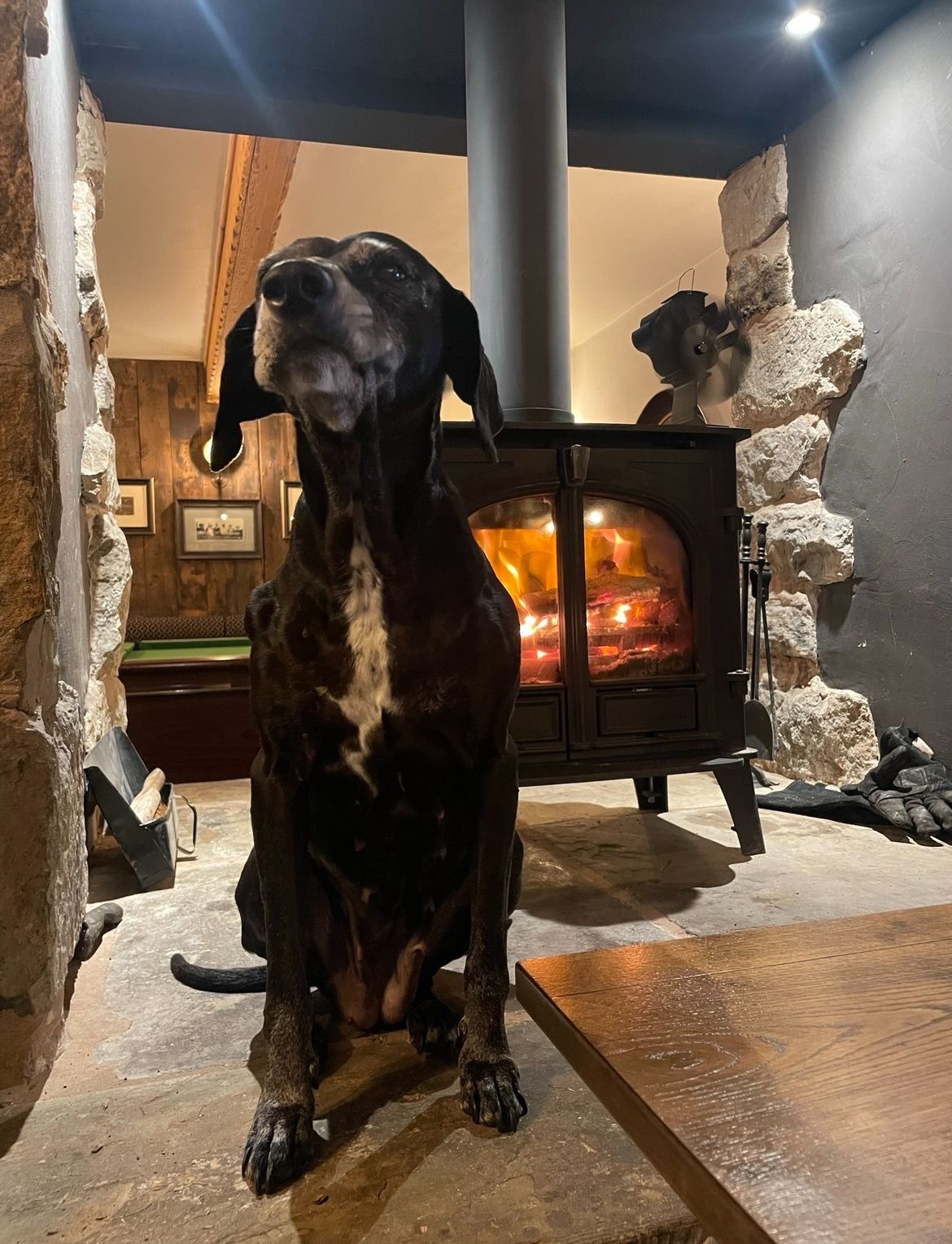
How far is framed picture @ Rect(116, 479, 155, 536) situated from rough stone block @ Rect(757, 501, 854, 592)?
564 centimetres

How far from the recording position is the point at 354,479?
105cm

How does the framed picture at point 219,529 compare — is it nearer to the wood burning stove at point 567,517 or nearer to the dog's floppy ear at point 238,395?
the wood burning stove at point 567,517

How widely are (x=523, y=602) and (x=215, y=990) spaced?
1160 millimetres

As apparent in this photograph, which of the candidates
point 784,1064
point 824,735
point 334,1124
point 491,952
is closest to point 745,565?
point 824,735

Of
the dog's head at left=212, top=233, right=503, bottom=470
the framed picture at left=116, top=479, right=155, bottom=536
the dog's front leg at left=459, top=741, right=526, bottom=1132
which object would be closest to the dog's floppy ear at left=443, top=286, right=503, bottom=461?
the dog's head at left=212, top=233, right=503, bottom=470

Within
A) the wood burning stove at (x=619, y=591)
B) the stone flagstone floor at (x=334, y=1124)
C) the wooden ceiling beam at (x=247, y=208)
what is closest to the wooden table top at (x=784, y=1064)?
the stone flagstone floor at (x=334, y=1124)

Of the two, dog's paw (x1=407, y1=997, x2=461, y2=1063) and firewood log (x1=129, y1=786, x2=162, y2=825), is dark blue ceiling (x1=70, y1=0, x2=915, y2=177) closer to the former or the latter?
firewood log (x1=129, y1=786, x2=162, y2=825)

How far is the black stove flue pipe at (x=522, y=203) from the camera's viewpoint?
88.4 inches

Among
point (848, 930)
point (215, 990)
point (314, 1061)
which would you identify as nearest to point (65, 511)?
point (215, 990)

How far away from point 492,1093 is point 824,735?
7.45 ft

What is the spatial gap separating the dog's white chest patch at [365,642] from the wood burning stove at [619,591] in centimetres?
101

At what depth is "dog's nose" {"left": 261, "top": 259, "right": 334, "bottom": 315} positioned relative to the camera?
906mm

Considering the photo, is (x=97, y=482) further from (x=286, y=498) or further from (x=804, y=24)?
(x=286, y=498)

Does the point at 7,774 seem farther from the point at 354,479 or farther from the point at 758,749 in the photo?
the point at 758,749
